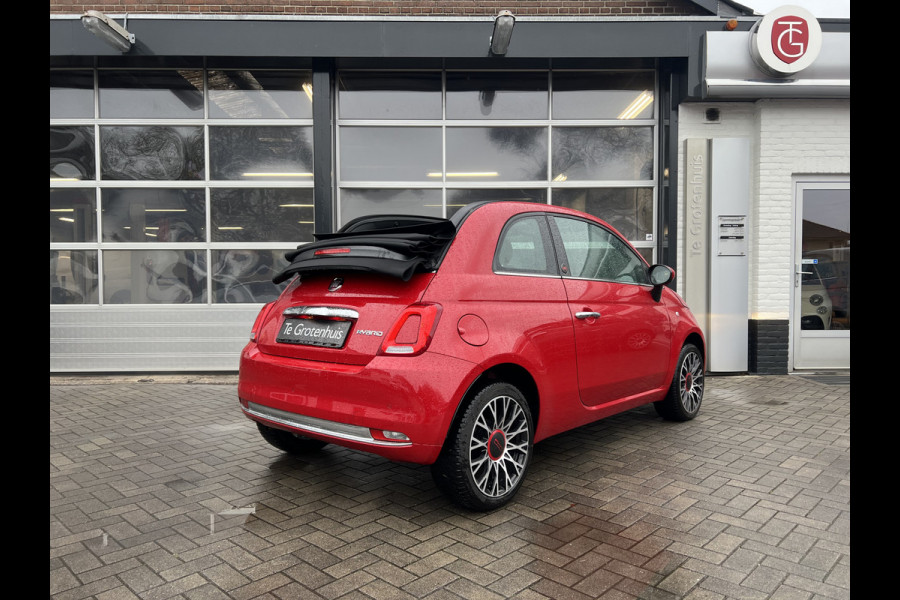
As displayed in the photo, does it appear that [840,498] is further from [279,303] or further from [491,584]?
[279,303]

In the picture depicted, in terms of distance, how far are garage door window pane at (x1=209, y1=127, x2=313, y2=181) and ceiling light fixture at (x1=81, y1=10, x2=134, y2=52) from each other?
4.40ft

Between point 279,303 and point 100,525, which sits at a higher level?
point 279,303

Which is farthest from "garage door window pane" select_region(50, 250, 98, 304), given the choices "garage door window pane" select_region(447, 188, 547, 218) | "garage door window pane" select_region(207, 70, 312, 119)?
"garage door window pane" select_region(447, 188, 547, 218)

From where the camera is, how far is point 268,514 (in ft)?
10.8

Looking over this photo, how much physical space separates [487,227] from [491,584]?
6.28 ft

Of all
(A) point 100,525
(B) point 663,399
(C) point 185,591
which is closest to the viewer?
(C) point 185,591

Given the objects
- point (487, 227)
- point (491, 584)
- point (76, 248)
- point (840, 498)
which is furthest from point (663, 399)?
→ point (76, 248)

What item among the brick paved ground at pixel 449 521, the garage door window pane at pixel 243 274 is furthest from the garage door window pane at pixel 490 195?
the brick paved ground at pixel 449 521

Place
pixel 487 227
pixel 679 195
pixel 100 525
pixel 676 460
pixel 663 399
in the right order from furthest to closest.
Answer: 1. pixel 679 195
2. pixel 663 399
3. pixel 676 460
4. pixel 487 227
5. pixel 100 525

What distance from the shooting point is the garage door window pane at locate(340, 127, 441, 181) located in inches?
318

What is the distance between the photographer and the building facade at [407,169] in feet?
25.3

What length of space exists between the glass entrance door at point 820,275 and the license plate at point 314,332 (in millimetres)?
6881

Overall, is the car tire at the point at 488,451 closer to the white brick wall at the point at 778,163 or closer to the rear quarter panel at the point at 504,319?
the rear quarter panel at the point at 504,319

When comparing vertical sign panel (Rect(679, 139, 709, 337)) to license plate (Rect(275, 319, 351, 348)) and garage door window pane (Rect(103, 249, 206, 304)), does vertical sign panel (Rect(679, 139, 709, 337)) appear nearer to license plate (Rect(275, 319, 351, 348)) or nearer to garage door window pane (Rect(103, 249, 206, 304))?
license plate (Rect(275, 319, 351, 348))
